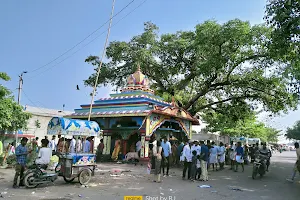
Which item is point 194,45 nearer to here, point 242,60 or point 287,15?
point 242,60

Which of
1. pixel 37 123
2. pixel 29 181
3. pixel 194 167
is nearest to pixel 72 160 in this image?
pixel 29 181

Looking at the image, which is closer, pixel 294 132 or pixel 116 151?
pixel 116 151

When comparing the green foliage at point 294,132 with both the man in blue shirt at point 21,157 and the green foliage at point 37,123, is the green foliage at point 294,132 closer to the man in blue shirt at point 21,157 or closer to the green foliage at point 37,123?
the green foliage at point 37,123

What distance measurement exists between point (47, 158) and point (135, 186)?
3.27 meters

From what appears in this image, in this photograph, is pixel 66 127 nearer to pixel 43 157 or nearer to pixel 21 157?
pixel 43 157

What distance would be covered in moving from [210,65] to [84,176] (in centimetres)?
1244

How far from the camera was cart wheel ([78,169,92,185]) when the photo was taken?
974 centimetres

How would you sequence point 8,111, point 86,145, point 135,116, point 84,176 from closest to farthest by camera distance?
point 84,176 → point 8,111 → point 86,145 → point 135,116

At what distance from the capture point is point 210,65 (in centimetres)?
1908

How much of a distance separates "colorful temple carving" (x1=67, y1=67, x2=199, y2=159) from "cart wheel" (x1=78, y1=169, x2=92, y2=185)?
730 cm

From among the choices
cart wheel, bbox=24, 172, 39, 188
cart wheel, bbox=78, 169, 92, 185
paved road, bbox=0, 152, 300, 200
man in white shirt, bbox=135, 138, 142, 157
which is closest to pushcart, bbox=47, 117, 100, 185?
cart wheel, bbox=78, 169, 92, 185

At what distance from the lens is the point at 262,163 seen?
42.1 feet

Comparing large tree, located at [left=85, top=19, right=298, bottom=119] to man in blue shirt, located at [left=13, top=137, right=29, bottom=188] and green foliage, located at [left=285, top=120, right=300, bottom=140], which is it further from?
green foliage, located at [left=285, top=120, right=300, bottom=140]

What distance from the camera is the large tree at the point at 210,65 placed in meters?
19.1
